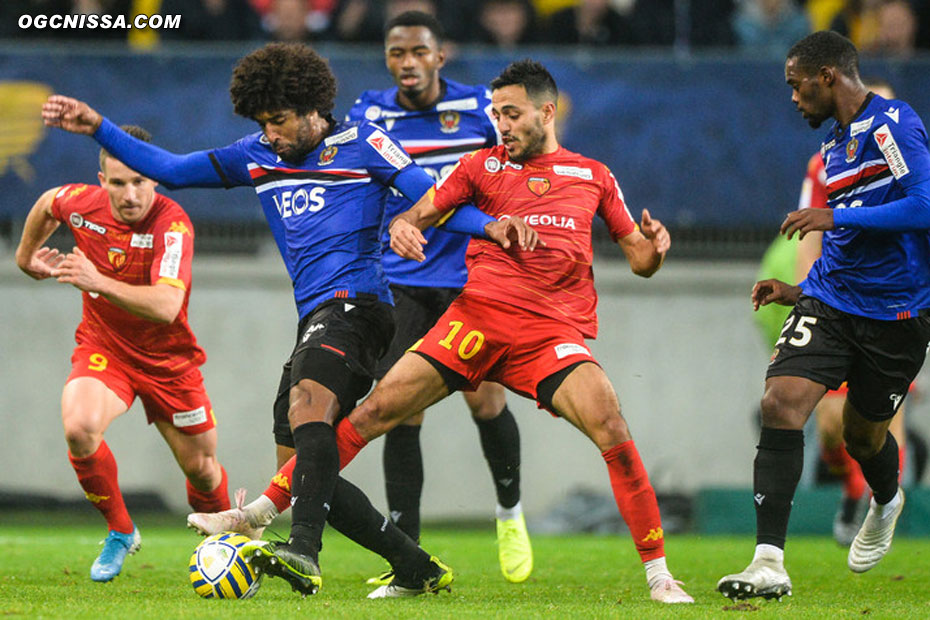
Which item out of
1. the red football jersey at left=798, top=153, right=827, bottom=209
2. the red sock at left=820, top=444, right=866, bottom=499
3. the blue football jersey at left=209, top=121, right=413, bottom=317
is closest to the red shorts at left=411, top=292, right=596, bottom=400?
the blue football jersey at left=209, top=121, right=413, bottom=317

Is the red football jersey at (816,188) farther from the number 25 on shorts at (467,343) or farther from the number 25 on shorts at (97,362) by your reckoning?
the number 25 on shorts at (97,362)

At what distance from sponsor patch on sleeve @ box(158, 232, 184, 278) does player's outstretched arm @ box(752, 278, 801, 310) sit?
302cm

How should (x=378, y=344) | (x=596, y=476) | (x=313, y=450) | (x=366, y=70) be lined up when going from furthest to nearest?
(x=596, y=476) → (x=366, y=70) → (x=378, y=344) → (x=313, y=450)

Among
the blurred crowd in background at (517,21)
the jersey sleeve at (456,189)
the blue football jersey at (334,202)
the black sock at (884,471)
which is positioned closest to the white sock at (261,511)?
the blue football jersey at (334,202)

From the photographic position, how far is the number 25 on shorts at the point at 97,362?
7039 mm

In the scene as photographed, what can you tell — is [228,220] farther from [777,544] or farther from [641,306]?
[777,544]

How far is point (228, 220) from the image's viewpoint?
1223cm

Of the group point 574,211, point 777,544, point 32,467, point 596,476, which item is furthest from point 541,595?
point 32,467

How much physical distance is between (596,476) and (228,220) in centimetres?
447

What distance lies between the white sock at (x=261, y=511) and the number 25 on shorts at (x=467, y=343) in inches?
41.1

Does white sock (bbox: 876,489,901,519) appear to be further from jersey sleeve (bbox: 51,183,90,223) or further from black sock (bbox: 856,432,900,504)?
jersey sleeve (bbox: 51,183,90,223)

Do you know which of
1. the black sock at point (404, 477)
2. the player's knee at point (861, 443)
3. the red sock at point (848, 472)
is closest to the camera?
the player's knee at point (861, 443)

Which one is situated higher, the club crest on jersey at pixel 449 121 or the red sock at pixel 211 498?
the club crest on jersey at pixel 449 121

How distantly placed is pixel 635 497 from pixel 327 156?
2.11 meters
